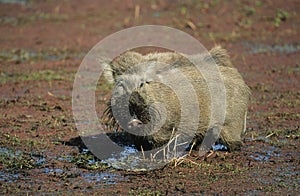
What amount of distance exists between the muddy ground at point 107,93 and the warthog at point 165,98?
36 centimetres

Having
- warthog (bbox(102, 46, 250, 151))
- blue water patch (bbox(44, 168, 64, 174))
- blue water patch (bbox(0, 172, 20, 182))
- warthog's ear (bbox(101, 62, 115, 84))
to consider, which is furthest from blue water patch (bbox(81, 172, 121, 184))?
warthog's ear (bbox(101, 62, 115, 84))

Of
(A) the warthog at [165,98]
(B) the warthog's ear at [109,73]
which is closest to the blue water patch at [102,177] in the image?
(A) the warthog at [165,98]

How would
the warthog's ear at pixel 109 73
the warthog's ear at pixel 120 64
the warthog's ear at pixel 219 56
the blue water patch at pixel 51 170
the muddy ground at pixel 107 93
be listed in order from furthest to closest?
1. the warthog's ear at pixel 219 56
2. the warthog's ear at pixel 109 73
3. the warthog's ear at pixel 120 64
4. the blue water patch at pixel 51 170
5. the muddy ground at pixel 107 93

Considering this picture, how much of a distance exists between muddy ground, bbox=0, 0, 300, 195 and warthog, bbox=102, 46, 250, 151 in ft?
1.18

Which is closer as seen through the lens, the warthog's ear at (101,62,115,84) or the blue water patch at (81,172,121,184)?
the blue water patch at (81,172,121,184)

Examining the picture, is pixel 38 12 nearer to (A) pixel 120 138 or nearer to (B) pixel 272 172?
(A) pixel 120 138

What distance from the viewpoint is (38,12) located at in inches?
577

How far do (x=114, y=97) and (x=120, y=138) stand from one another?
1371mm

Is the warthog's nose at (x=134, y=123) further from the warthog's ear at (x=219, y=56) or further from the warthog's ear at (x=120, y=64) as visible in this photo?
the warthog's ear at (x=219, y=56)

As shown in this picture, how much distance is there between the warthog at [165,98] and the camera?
5863 mm

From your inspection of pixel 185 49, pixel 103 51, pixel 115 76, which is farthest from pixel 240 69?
pixel 115 76

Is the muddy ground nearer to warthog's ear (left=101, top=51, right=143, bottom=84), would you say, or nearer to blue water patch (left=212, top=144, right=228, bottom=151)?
blue water patch (left=212, top=144, right=228, bottom=151)

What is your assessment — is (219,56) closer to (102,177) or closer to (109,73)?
(109,73)

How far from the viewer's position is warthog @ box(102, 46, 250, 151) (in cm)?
586
